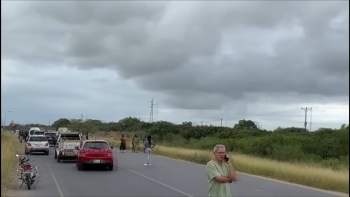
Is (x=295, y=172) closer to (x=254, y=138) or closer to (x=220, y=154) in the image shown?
(x=220, y=154)

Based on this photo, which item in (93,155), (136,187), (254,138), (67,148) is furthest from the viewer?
(254,138)

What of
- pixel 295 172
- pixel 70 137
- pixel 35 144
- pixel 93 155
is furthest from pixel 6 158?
pixel 35 144

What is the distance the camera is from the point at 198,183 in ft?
71.2

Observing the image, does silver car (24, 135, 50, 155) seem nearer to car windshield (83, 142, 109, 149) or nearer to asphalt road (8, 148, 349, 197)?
car windshield (83, 142, 109, 149)

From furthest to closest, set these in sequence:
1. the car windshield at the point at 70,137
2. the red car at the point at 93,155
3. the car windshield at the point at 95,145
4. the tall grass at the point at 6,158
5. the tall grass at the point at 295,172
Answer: the car windshield at the point at 70,137 < the car windshield at the point at 95,145 < the red car at the point at 93,155 < the tall grass at the point at 295,172 < the tall grass at the point at 6,158

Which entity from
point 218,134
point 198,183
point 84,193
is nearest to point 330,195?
point 198,183

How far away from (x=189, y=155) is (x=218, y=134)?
43.9 m

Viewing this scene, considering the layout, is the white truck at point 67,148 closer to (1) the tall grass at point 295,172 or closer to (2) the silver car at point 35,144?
(2) the silver car at point 35,144

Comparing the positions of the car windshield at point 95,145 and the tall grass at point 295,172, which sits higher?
the car windshield at point 95,145

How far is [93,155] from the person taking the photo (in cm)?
2772

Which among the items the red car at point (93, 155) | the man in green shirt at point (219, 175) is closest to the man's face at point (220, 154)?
the man in green shirt at point (219, 175)

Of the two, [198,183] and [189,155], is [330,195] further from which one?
[189,155]

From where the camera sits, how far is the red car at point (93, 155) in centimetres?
2766

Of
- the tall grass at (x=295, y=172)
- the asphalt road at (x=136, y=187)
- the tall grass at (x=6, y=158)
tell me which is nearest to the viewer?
the tall grass at (x=6, y=158)
